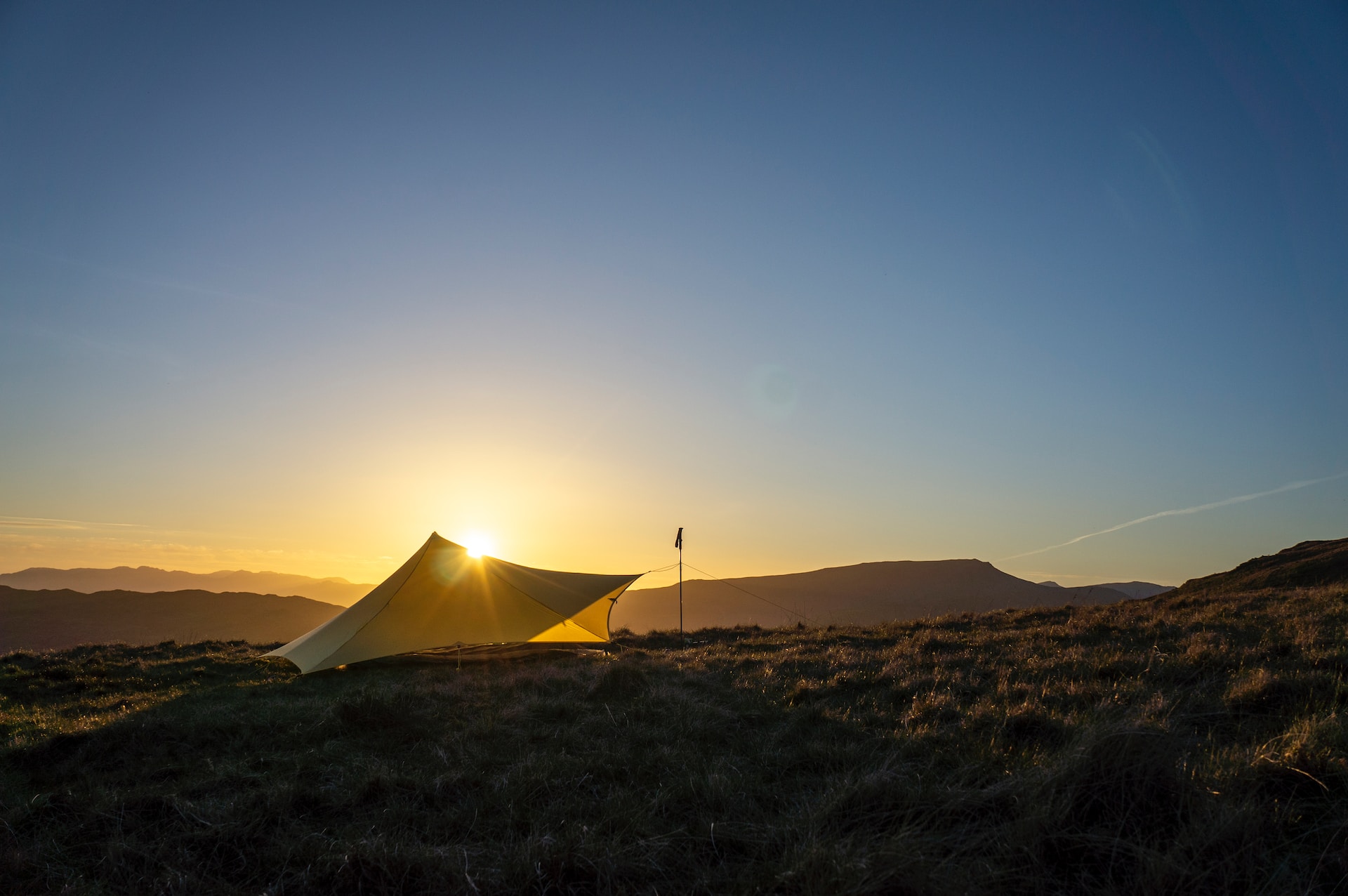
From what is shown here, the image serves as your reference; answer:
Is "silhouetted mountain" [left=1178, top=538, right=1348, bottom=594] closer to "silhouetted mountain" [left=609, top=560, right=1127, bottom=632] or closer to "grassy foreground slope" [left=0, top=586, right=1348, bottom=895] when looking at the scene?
"grassy foreground slope" [left=0, top=586, right=1348, bottom=895]

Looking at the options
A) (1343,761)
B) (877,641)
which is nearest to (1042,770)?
(1343,761)

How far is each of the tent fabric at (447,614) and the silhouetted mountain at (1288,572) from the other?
14845 mm

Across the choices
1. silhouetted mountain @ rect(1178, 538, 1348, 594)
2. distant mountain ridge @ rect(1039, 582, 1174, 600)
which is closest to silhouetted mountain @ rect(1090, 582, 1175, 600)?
distant mountain ridge @ rect(1039, 582, 1174, 600)

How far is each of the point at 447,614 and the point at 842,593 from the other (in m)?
63.1

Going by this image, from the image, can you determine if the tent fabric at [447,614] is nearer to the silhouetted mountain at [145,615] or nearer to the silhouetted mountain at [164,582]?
the silhouetted mountain at [145,615]

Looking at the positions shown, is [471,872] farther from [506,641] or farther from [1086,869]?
[506,641]

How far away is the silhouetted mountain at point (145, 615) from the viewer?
129 ft

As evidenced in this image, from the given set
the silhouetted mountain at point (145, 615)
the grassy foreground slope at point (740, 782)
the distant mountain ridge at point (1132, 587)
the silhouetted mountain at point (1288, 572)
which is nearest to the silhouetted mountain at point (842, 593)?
the distant mountain ridge at point (1132, 587)

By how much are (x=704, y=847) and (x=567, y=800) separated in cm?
103

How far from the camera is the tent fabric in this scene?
1084 centimetres

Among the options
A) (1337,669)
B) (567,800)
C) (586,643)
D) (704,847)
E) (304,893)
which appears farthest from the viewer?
(586,643)

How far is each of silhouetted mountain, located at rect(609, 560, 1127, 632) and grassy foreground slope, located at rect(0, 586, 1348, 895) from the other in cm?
4592

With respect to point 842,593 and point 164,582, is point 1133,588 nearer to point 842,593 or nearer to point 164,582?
point 842,593

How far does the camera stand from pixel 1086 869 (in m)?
2.60
